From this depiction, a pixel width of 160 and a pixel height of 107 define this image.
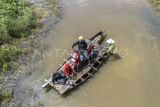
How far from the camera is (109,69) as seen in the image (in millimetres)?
14805

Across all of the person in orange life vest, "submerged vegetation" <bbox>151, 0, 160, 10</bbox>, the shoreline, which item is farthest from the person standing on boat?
"submerged vegetation" <bbox>151, 0, 160, 10</bbox>

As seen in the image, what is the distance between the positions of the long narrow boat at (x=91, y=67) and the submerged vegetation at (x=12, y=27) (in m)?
2.49

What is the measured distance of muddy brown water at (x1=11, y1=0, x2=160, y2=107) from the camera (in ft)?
43.8

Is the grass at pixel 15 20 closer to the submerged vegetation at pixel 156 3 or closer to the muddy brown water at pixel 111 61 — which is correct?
the muddy brown water at pixel 111 61

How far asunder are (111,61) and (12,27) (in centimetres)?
645

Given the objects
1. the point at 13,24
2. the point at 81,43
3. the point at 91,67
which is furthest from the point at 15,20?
the point at 91,67

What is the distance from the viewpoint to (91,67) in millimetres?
14586

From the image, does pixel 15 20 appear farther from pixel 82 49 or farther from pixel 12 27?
pixel 82 49

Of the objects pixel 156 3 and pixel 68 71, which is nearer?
pixel 68 71

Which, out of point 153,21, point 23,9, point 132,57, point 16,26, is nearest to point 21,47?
point 16,26

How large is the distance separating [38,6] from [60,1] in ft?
5.42

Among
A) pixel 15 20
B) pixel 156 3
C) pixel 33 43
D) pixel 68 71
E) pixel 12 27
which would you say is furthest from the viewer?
pixel 156 3

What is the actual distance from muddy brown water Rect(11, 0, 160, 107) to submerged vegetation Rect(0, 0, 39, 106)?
1327mm

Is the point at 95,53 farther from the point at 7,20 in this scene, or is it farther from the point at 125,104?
the point at 7,20
